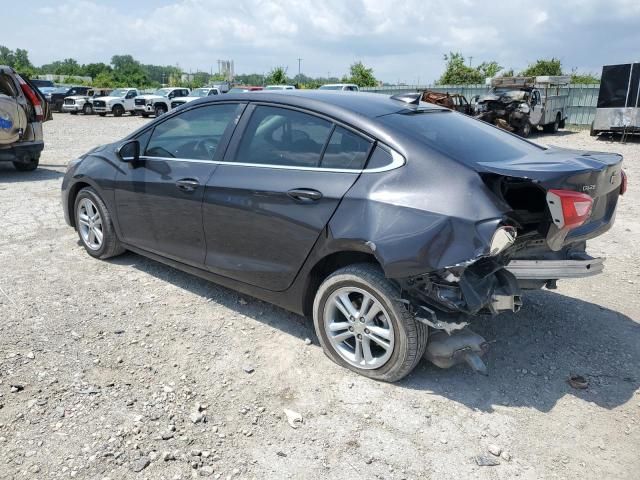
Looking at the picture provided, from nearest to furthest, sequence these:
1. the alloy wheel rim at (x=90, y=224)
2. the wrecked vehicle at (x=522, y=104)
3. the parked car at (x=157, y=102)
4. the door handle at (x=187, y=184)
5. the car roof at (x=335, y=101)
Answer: the car roof at (x=335, y=101)
the door handle at (x=187, y=184)
the alloy wheel rim at (x=90, y=224)
the wrecked vehicle at (x=522, y=104)
the parked car at (x=157, y=102)

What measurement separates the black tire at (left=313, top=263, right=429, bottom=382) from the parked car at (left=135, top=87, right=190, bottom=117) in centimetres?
2771

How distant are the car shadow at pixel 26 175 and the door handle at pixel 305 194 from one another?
7.78m

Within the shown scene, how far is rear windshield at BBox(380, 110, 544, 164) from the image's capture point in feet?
9.97

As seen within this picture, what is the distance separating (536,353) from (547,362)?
0.11 meters

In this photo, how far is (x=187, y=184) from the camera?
3881mm

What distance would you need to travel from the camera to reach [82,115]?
3147 cm

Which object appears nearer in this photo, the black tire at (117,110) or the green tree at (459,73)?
the black tire at (117,110)

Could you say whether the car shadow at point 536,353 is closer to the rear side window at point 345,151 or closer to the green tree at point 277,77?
the rear side window at point 345,151

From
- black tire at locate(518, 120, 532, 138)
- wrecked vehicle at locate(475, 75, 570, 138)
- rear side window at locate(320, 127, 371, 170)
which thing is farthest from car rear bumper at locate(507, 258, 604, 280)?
black tire at locate(518, 120, 532, 138)

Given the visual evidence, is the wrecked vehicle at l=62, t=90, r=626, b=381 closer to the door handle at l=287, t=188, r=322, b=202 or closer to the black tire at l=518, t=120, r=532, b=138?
the door handle at l=287, t=188, r=322, b=202

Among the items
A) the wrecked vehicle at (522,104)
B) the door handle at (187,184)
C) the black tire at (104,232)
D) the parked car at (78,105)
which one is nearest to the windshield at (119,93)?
the parked car at (78,105)

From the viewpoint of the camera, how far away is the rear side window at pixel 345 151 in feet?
10.3

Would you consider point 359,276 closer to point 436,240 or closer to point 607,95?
point 436,240

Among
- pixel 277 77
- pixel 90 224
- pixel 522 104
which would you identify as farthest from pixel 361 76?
pixel 90 224
